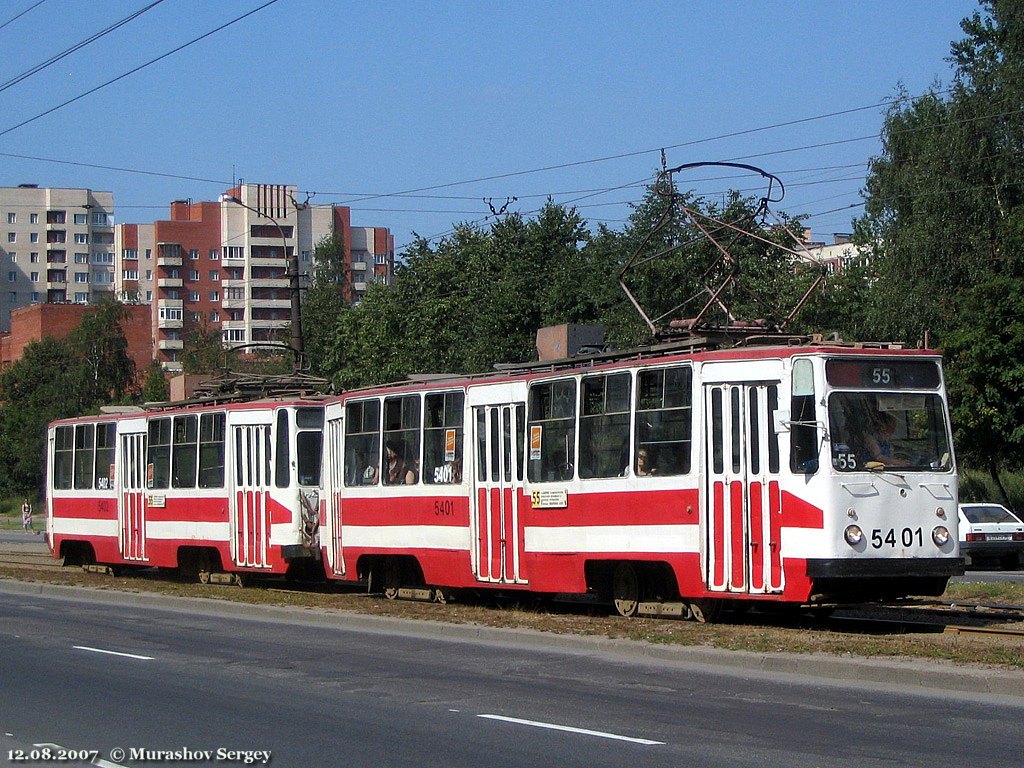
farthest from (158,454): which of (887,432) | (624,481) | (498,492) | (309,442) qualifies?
(887,432)

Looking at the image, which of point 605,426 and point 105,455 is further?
point 105,455

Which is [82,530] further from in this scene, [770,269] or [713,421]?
[770,269]

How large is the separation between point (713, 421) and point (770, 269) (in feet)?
96.7

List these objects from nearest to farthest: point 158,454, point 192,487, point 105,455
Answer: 1. point 192,487
2. point 158,454
3. point 105,455

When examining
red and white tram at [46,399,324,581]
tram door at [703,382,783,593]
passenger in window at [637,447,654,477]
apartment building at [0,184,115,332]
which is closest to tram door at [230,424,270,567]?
red and white tram at [46,399,324,581]

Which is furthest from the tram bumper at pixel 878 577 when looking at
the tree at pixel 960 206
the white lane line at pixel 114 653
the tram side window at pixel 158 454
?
the tree at pixel 960 206

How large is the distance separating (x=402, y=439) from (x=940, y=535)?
8.64m

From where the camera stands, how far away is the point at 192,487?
27.2 m

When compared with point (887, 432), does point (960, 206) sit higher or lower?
higher

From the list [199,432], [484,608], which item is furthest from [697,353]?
[199,432]

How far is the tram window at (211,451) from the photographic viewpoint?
2644cm

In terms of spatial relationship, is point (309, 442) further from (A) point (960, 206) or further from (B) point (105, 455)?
(A) point (960, 206)

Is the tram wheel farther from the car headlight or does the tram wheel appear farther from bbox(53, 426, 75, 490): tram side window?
bbox(53, 426, 75, 490): tram side window

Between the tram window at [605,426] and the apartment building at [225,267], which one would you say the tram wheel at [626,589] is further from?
the apartment building at [225,267]
